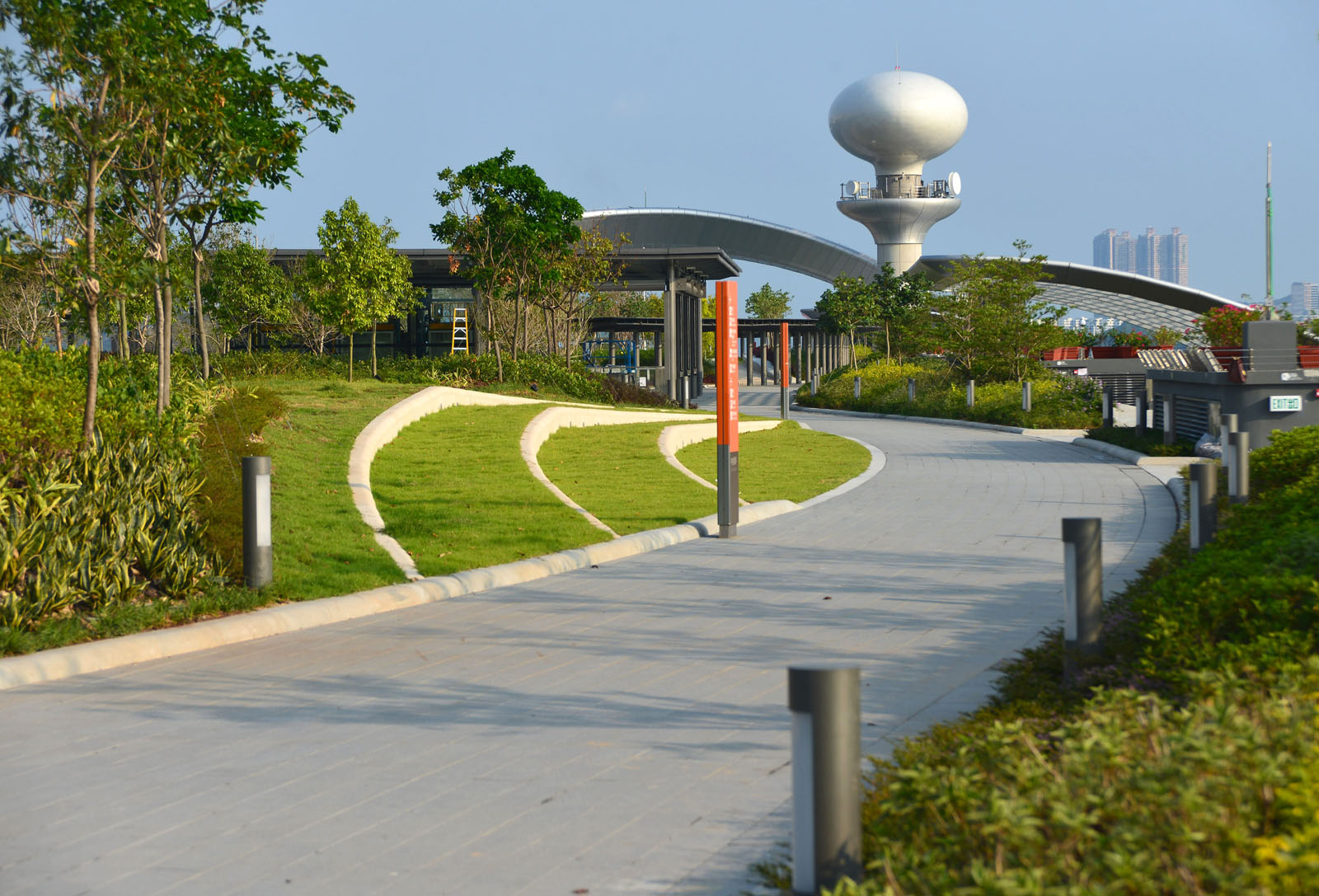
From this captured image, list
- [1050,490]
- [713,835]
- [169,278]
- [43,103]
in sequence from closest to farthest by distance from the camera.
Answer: [713,835], [43,103], [169,278], [1050,490]

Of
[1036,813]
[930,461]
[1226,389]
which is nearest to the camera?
[1036,813]

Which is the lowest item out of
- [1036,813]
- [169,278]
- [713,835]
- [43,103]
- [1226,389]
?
[713,835]

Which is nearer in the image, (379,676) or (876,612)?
(379,676)

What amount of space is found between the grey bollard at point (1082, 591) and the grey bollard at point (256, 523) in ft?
18.6

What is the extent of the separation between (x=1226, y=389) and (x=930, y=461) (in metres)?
4.92

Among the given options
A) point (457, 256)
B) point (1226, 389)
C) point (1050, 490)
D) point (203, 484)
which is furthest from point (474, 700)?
point (457, 256)

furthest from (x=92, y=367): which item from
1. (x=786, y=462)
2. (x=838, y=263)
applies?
(x=838, y=263)

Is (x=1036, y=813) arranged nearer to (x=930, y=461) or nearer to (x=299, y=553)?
(x=299, y=553)

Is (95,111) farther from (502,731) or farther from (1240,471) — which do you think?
(1240,471)

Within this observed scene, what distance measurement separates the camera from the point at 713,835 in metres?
4.40

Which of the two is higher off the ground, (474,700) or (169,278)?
(169,278)

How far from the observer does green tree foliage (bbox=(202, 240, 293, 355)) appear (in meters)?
35.0

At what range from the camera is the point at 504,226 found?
3062cm

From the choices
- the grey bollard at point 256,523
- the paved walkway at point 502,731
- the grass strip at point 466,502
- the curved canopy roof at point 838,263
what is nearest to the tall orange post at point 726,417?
the grass strip at point 466,502
